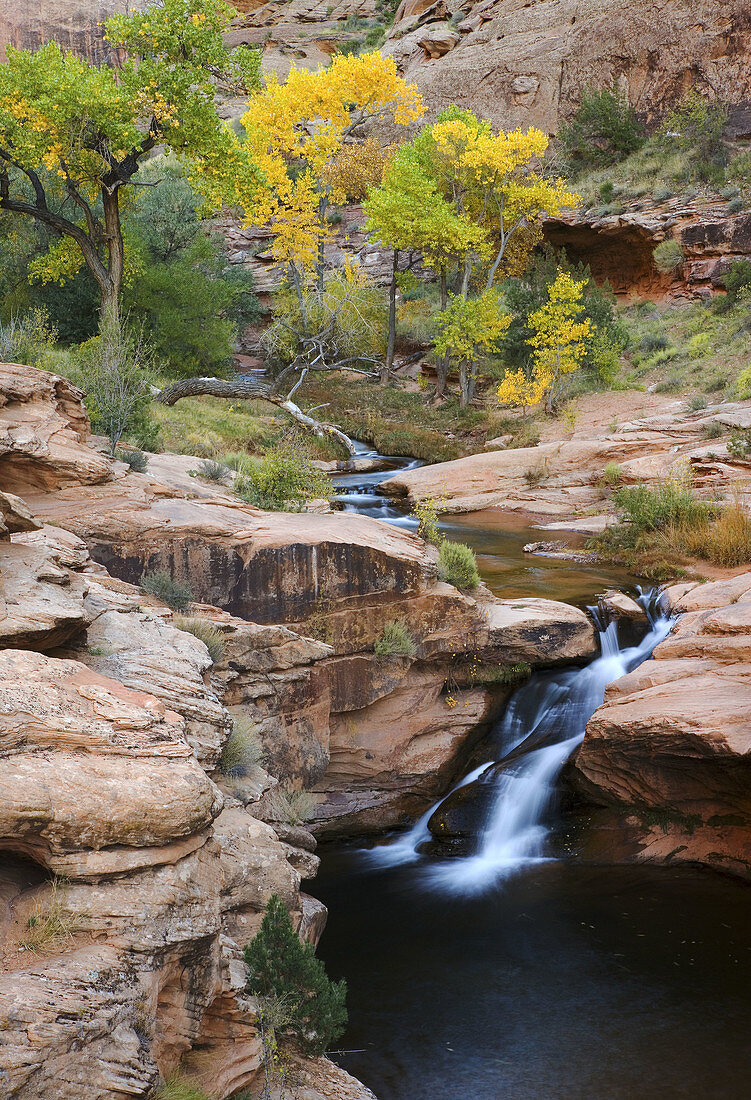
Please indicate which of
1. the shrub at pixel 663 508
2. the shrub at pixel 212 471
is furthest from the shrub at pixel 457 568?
the shrub at pixel 663 508

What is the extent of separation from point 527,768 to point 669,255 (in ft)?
85.6

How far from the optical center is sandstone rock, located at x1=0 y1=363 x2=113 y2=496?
28.0ft

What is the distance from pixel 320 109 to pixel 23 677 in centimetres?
2585

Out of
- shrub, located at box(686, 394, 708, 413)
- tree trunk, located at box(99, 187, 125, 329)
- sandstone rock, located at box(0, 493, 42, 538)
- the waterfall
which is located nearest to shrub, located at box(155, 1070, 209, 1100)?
sandstone rock, located at box(0, 493, 42, 538)

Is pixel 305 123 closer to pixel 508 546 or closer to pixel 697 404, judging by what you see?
pixel 697 404

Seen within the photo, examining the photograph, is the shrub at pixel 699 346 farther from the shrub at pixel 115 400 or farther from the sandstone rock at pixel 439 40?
the sandstone rock at pixel 439 40

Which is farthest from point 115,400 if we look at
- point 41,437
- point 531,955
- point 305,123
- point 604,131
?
point 604,131

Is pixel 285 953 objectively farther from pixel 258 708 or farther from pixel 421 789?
pixel 421 789

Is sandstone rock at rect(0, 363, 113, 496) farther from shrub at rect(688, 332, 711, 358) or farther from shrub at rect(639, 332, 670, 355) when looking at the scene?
shrub at rect(639, 332, 670, 355)

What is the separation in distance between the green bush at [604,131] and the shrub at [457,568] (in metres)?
31.9

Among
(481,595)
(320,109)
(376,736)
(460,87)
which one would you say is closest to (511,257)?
(320,109)

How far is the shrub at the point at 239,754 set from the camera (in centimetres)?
695

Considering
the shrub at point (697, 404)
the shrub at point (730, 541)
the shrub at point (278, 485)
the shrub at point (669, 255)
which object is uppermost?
the shrub at point (669, 255)

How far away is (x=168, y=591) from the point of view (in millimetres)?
8414
